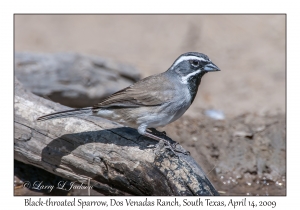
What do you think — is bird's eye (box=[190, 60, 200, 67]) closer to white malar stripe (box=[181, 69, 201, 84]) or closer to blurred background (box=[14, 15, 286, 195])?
white malar stripe (box=[181, 69, 201, 84])

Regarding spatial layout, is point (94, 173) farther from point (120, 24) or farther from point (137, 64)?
point (120, 24)

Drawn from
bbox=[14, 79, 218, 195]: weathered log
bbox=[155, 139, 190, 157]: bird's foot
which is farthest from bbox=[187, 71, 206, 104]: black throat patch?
bbox=[14, 79, 218, 195]: weathered log

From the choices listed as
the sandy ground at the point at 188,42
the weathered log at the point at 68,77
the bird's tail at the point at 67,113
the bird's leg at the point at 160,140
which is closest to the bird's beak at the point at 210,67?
the bird's leg at the point at 160,140

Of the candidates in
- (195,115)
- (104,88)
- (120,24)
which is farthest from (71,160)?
(120,24)

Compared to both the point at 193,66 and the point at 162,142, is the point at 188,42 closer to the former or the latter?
the point at 193,66

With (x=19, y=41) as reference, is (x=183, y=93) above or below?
below

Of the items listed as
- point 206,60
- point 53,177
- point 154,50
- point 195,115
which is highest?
point 154,50

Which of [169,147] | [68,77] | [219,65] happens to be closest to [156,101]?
[169,147]

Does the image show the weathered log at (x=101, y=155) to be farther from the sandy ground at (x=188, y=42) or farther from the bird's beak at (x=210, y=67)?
the sandy ground at (x=188, y=42)
